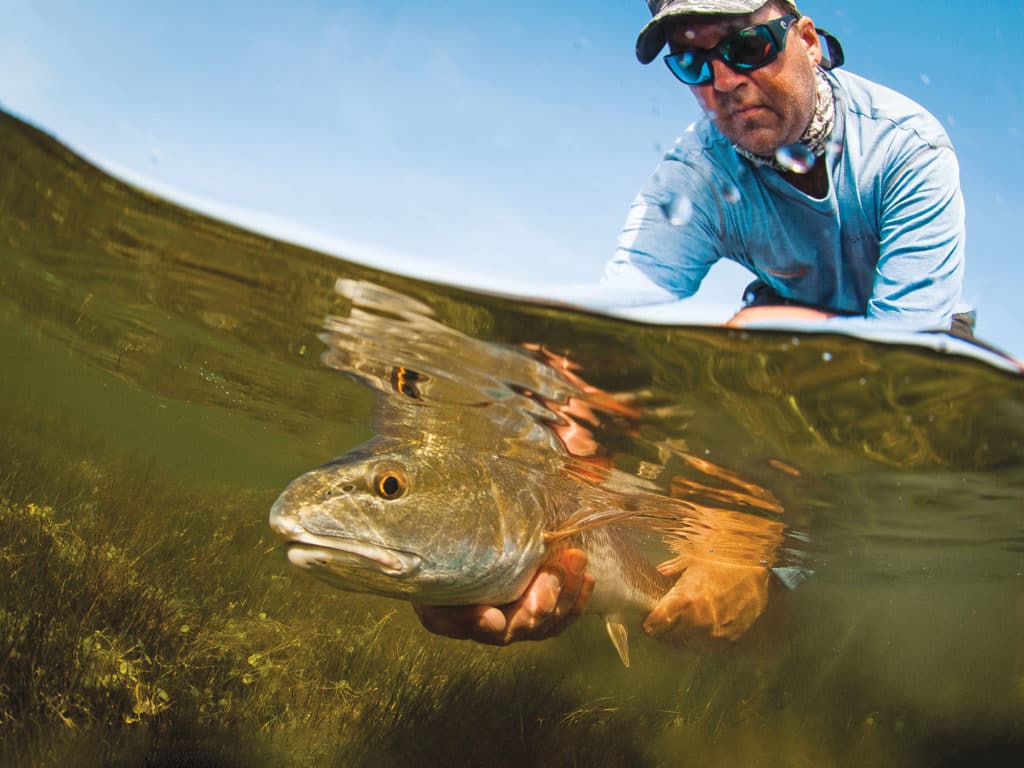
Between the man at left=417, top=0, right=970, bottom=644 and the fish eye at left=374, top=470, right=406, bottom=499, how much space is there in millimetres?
1300

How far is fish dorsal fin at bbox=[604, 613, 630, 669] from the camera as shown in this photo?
255 inches

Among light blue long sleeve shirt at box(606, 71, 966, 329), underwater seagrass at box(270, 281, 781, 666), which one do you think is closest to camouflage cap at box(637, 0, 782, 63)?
light blue long sleeve shirt at box(606, 71, 966, 329)

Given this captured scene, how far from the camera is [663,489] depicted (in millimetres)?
10266

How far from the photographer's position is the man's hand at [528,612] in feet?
17.6

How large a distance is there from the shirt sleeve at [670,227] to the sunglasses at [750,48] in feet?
2.36

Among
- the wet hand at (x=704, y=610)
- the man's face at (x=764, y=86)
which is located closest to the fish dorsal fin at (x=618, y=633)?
the wet hand at (x=704, y=610)

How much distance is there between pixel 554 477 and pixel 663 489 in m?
2.02

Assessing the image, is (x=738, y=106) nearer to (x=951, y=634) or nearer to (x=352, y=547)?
(x=352, y=547)

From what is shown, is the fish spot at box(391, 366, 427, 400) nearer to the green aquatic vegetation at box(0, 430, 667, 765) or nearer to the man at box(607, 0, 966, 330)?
the green aquatic vegetation at box(0, 430, 667, 765)

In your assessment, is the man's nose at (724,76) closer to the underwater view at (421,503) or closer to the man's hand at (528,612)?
the underwater view at (421,503)

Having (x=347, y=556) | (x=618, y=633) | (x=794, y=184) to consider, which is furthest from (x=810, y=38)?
(x=618, y=633)

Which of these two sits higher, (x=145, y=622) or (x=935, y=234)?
(x=935, y=234)

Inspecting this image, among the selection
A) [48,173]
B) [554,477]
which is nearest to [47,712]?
[48,173]

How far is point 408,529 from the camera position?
477 cm
